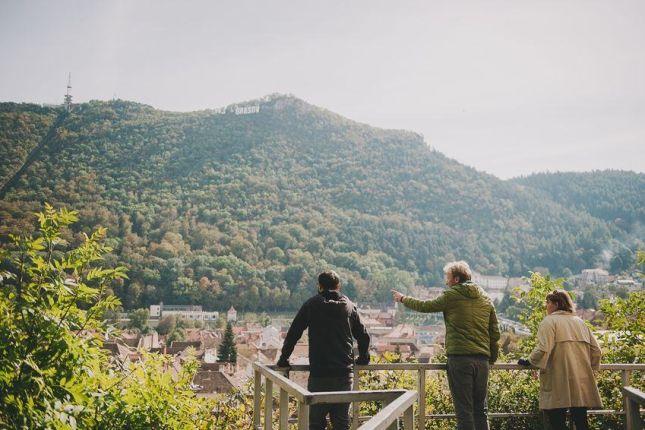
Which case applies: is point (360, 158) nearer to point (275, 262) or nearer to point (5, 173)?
point (275, 262)

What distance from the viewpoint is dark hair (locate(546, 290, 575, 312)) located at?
13.7ft

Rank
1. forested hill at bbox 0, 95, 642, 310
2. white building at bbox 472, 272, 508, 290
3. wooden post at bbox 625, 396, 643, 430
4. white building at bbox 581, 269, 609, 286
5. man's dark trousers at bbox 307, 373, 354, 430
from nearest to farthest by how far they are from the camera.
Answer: wooden post at bbox 625, 396, 643, 430 < man's dark trousers at bbox 307, 373, 354, 430 < forested hill at bbox 0, 95, 642, 310 < white building at bbox 581, 269, 609, 286 < white building at bbox 472, 272, 508, 290

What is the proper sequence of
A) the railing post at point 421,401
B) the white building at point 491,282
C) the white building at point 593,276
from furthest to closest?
the white building at point 491,282, the white building at point 593,276, the railing post at point 421,401

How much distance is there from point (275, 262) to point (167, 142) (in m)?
48.5

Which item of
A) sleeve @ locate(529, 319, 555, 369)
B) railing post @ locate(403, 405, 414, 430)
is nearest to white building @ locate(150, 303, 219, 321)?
sleeve @ locate(529, 319, 555, 369)

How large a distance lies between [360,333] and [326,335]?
1.09ft

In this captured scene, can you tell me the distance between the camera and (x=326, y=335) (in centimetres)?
402

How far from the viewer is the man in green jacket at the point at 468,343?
403 cm

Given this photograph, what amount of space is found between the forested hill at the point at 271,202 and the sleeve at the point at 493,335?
6380 cm

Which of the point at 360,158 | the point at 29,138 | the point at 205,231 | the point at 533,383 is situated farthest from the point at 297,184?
the point at 533,383

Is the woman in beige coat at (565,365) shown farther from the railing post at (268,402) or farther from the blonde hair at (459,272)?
the railing post at (268,402)

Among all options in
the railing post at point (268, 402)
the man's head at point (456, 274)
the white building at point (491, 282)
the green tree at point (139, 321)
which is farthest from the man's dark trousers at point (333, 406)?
the white building at point (491, 282)

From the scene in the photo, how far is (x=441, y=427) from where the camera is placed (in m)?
5.21

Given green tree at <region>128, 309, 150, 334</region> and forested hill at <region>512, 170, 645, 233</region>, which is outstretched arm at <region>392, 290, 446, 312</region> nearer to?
green tree at <region>128, 309, 150, 334</region>
